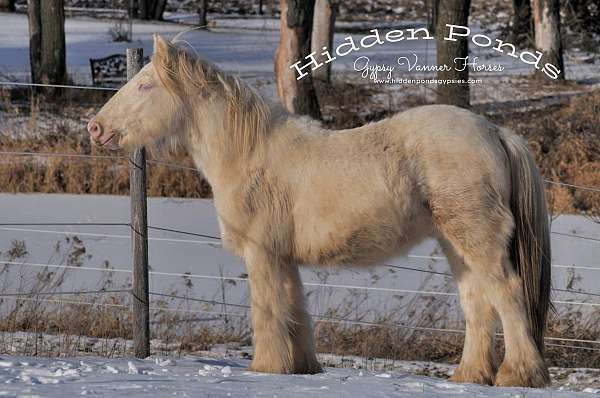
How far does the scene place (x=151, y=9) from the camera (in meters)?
33.7

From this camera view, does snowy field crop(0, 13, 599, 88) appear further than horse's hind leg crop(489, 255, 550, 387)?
Yes

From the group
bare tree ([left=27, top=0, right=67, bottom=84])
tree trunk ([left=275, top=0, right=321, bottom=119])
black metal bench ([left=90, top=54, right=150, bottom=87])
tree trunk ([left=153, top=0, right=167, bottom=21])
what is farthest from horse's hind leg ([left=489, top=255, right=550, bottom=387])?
tree trunk ([left=153, top=0, right=167, bottom=21])

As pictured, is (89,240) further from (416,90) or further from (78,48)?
(78,48)

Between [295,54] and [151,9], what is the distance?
1929cm

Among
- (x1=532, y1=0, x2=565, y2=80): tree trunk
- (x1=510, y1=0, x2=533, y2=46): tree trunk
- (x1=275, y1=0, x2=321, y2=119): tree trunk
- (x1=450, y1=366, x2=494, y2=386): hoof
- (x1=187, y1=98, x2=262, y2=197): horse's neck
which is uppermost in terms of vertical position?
(x1=510, y1=0, x2=533, y2=46): tree trunk

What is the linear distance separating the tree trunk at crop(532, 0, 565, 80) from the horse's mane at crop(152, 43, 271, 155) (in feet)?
51.7

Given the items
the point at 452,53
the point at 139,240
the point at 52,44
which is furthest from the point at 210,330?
the point at 52,44

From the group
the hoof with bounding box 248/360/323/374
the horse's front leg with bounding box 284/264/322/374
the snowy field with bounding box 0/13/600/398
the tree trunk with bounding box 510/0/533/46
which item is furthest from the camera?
the tree trunk with bounding box 510/0/533/46

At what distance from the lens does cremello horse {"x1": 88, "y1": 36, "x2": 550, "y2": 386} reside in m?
5.64

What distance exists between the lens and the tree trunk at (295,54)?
599 inches

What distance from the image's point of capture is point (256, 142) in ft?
19.5

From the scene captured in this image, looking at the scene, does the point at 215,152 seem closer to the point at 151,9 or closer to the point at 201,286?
the point at 201,286

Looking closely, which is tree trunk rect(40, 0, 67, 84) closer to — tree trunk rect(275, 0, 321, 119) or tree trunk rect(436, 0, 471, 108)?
tree trunk rect(275, 0, 321, 119)

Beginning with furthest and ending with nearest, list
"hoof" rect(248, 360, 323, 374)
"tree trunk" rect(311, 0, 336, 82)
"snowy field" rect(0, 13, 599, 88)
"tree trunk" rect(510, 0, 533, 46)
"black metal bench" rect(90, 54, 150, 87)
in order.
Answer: "tree trunk" rect(510, 0, 533, 46) → "snowy field" rect(0, 13, 599, 88) → "tree trunk" rect(311, 0, 336, 82) → "black metal bench" rect(90, 54, 150, 87) → "hoof" rect(248, 360, 323, 374)
